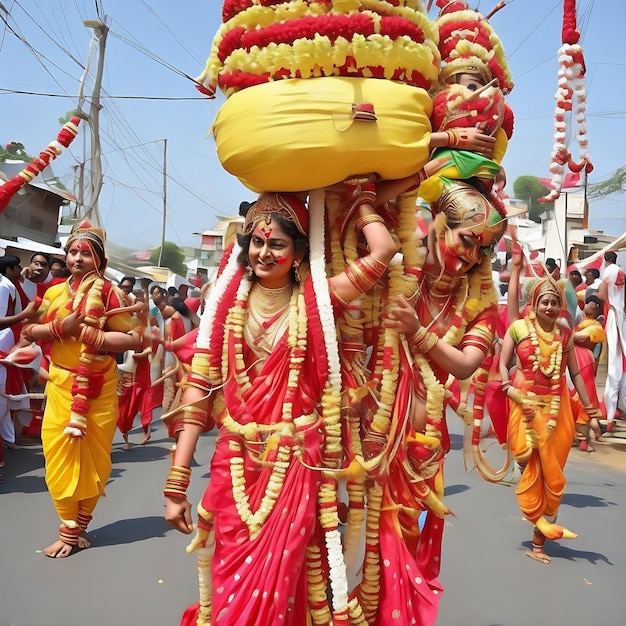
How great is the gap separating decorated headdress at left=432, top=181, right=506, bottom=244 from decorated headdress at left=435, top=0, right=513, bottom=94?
0.45m

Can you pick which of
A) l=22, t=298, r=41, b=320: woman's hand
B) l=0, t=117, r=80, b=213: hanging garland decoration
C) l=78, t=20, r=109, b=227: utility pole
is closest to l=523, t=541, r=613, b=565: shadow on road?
l=22, t=298, r=41, b=320: woman's hand

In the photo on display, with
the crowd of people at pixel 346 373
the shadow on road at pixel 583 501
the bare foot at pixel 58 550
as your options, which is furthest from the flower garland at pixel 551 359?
the bare foot at pixel 58 550

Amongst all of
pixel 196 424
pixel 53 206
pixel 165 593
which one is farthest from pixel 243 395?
pixel 53 206

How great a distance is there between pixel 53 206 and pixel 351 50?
18.1m

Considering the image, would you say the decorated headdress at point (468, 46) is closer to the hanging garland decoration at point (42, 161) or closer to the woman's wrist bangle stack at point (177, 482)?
the woman's wrist bangle stack at point (177, 482)

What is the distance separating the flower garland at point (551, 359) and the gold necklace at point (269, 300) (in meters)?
2.95

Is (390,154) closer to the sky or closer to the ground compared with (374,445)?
closer to the sky

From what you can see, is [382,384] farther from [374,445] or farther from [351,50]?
[351,50]

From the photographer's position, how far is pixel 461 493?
6051 millimetres

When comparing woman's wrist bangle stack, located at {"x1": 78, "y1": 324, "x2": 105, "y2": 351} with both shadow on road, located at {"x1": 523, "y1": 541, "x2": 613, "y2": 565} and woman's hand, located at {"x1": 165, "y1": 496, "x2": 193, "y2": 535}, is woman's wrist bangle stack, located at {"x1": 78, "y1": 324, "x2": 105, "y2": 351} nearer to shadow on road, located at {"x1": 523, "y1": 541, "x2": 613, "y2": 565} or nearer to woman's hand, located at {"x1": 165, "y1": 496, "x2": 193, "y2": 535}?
woman's hand, located at {"x1": 165, "y1": 496, "x2": 193, "y2": 535}

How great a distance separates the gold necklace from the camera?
243 centimetres

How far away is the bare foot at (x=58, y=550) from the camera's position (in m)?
4.25

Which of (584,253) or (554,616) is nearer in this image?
(554,616)

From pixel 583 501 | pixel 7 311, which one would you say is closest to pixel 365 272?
pixel 583 501
